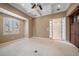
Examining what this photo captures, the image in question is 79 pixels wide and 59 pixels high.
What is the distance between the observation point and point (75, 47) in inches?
76.8

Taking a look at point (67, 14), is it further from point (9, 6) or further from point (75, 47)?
point (9, 6)

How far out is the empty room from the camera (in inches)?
76.5

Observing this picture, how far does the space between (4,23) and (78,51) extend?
1.46 metres

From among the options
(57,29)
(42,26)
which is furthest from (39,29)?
(57,29)

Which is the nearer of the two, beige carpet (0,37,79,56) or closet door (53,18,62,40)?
beige carpet (0,37,79,56)

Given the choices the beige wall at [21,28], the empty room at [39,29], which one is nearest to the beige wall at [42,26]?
the empty room at [39,29]

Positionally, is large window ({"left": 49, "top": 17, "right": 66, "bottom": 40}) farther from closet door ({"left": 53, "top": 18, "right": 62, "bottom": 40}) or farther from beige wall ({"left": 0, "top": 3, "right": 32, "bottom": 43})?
beige wall ({"left": 0, "top": 3, "right": 32, "bottom": 43})

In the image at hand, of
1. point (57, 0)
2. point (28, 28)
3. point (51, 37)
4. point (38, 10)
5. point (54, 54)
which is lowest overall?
point (54, 54)

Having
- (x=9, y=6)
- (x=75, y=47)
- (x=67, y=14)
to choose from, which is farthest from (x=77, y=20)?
(x=9, y=6)

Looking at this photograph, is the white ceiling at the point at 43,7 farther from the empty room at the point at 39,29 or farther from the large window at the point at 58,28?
the large window at the point at 58,28

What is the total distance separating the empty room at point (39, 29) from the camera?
194cm

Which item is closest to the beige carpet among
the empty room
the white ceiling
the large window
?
the empty room

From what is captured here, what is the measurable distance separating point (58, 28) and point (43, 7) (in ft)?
1.68

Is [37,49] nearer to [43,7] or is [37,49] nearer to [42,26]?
[42,26]
